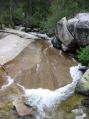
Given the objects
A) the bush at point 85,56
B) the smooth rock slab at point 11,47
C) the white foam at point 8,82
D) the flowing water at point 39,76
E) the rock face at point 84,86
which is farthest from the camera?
the smooth rock slab at point 11,47

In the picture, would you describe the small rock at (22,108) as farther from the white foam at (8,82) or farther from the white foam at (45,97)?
the white foam at (8,82)

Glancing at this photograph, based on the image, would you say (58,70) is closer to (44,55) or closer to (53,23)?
(44,55)

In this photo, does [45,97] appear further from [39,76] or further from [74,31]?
[74,31]

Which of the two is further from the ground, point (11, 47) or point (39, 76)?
point (39, 76)

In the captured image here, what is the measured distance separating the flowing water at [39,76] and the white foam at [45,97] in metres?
0.31

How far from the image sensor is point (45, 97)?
43.4ft

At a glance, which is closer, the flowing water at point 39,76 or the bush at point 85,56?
the flowing water at point 39,76

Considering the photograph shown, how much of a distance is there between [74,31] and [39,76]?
4.70 metres

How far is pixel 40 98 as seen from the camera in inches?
516

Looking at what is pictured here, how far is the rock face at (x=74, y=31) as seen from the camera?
58.4 ft

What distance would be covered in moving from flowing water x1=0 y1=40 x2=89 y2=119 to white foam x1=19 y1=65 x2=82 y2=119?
0.31m

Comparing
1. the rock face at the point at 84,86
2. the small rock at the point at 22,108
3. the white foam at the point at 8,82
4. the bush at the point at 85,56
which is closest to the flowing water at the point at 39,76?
the white foam at the point at 8,82

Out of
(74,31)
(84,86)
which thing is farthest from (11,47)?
(84,86)

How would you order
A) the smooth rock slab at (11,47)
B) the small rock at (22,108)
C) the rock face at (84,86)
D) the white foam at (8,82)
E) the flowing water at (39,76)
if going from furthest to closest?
the smooth rock slab at (11,47)
the white foam at (8,82)
the rock face at (84,86)
the flowing water at (39,76)
the small rock at (22,108)
